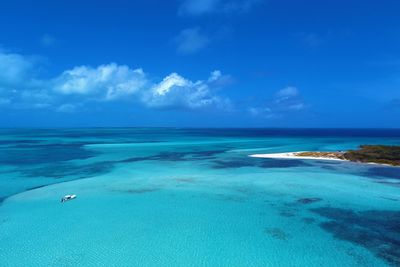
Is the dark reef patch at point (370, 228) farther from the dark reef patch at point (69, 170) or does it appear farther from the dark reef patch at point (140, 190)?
the dark reef patch at point (69, 170)

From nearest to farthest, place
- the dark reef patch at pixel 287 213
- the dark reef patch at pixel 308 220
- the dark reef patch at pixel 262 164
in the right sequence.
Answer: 1. the dark reef patch at pixel 308 220
2. the dark reef patch at pixel 287 213
3. the dark reef patch at pixel 262 164

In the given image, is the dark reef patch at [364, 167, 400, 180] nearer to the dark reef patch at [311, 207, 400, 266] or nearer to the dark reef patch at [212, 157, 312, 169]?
the dark reef patch at [212, 157, 312, 169]

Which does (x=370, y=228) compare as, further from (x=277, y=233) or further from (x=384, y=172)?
(x=384, y=172)

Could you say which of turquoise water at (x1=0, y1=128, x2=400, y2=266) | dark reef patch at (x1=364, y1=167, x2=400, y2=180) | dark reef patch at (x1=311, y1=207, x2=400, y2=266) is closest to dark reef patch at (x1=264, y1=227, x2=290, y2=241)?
turquoise water at (x1=0, y1=128, x2=400, y2=266)

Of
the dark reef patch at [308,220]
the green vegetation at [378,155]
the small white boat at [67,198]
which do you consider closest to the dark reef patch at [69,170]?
the small white boat at [67,198]

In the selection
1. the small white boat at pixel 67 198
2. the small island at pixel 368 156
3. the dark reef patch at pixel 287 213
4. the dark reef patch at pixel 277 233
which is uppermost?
the small island at pixel 368 156

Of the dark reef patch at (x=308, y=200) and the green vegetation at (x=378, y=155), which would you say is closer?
the dark reef patch at (x=308, y=200)

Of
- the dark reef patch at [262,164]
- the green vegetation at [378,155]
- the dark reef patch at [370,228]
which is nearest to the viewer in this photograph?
the dark reef patch at [370,228]
